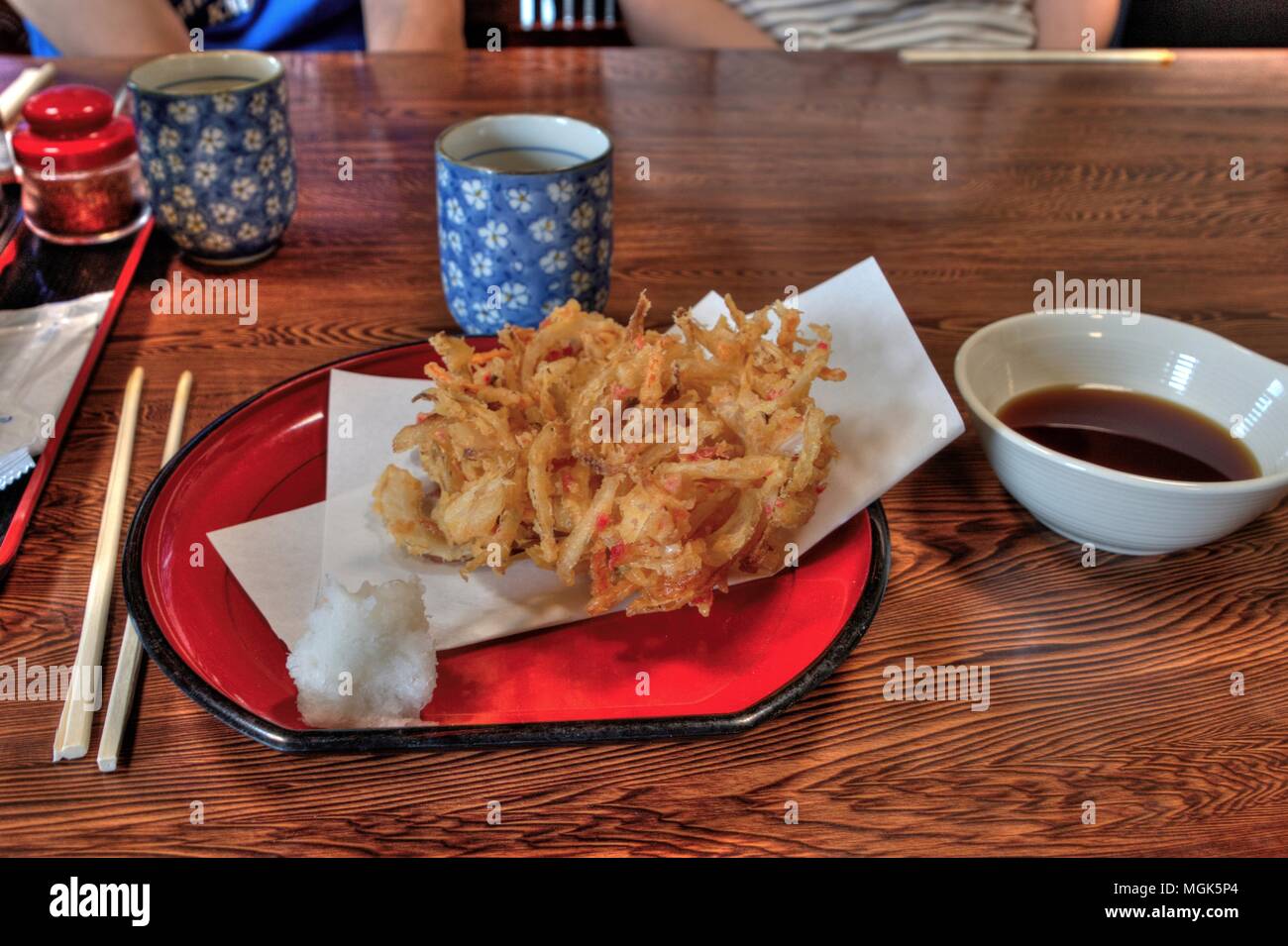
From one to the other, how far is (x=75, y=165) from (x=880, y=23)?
2.10 metres

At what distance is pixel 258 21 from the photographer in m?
2.66

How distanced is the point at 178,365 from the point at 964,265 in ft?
4.15

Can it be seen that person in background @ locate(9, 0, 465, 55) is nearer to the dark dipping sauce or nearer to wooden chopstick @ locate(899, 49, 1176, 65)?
wooden chopstick @ locate(899, 49, 1176, 65)

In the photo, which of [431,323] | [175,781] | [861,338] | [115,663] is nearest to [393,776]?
[175,781]

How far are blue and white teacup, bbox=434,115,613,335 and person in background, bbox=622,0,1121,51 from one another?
157 centimetres

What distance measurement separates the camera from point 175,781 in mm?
888

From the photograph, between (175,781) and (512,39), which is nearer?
(175,781)

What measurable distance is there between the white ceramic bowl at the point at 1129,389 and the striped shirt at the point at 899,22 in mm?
1792

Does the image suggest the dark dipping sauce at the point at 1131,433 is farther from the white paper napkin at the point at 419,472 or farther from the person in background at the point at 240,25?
the person in background at the point at 240,25

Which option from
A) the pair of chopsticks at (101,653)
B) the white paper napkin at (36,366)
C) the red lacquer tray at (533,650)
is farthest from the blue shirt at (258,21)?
the red lacquer tray at (533,650)

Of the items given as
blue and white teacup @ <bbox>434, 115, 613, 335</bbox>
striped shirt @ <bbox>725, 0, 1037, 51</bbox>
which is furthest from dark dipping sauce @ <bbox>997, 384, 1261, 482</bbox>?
striped shirt @ <bbox>725, 0, 1037, 51</bbox>

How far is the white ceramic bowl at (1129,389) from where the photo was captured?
3.44 feet

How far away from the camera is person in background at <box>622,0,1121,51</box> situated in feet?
9.08

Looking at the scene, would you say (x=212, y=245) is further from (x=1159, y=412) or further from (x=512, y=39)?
(x=512, y=39)
